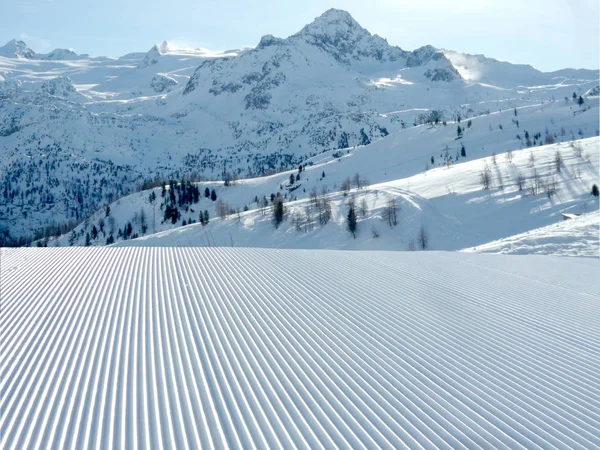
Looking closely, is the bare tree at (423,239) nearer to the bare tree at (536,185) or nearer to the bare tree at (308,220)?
the bare tree at (536,185)

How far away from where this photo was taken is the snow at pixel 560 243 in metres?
28.0

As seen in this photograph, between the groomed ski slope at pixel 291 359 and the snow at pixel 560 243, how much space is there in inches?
405

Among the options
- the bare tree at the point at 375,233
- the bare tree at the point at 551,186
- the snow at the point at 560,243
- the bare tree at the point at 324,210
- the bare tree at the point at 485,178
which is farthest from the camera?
Answer: the bare tree at the point at 324,210

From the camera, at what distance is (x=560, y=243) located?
95.8 ft

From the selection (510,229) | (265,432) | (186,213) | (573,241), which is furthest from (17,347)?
(186,213)

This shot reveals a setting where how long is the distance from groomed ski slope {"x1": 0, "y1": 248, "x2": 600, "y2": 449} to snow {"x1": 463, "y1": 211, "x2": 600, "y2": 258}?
10287 millimetres

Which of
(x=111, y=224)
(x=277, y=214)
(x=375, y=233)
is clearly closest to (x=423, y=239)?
(x=375, y=233)

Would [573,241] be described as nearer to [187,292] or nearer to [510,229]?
[510,229]

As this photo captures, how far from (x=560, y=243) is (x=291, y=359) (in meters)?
25.0

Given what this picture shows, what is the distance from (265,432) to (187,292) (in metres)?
8.35

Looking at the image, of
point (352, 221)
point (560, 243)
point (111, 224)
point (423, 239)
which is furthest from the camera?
point (111, 224)

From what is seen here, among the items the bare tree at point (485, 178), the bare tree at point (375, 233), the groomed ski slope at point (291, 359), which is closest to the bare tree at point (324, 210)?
the bare tree at point (375, 233)

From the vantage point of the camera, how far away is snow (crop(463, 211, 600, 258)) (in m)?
28.0

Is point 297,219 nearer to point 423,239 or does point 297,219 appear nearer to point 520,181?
point 423,239
